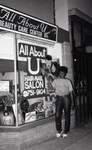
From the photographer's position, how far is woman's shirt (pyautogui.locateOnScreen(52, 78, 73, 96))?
6.72m

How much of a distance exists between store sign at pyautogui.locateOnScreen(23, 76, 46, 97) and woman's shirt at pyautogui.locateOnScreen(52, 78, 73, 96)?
1.26ft

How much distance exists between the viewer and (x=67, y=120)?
6.89 metres

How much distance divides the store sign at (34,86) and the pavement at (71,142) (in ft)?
4.34

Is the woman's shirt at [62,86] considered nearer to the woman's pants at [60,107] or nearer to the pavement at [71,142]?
the woman's pants at [60,107]

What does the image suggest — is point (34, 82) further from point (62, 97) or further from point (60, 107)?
point (60, 107)

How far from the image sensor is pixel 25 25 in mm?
→ 5727

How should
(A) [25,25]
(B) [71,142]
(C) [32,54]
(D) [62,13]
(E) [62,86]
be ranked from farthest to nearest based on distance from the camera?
1. (D) [62,13]
2. (E) [62,86]
3. (C) [32,54]
4. (B) [71,142]
5. (A) [25,25]

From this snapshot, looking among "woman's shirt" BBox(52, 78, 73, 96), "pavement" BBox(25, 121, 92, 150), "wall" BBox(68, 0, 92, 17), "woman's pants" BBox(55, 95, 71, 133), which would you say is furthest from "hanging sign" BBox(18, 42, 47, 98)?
"wall" BBox(68, 0, 92, 17)

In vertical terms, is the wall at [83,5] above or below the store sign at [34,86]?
above

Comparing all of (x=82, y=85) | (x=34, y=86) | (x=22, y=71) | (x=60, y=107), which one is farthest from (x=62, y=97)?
(x=82, y=85)

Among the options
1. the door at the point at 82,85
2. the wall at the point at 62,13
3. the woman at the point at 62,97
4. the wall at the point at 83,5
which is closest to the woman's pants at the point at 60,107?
the woman at the point at 62,97

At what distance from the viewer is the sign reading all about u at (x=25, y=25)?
510cm

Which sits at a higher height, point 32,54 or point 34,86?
point 32,54

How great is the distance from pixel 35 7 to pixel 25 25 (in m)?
2.14
